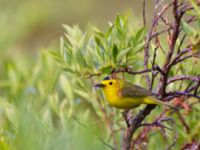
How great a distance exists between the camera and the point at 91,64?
1.91 meters

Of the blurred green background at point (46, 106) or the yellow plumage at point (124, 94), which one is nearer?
the blurred green background at point (46, 106)

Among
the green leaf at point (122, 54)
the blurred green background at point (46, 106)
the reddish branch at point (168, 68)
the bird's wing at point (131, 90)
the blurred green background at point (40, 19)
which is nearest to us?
the blurred green background at point (46, 106)

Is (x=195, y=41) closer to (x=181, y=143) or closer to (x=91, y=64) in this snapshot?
(x=91, y=64)

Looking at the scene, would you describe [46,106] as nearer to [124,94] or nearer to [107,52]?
[124,94]

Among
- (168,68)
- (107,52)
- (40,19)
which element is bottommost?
(168,68)

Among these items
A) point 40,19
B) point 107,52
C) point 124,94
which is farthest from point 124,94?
point 40,19

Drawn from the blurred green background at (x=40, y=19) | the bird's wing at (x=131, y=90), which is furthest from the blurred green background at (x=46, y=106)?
the bird's wing at (x=131, y=90)

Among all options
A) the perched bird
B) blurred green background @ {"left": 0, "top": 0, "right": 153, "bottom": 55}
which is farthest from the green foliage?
blurred green background @ {"left": 0, "top": 0, "right": 153, "bottom": 55}

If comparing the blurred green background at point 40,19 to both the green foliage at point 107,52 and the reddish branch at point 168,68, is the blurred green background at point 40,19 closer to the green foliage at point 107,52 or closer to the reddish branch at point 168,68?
the green foliage at point 107,52

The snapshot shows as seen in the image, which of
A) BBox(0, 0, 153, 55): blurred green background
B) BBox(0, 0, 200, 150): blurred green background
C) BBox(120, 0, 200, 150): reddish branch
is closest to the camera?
BBox(0, 0, 200, 150): blurred green background

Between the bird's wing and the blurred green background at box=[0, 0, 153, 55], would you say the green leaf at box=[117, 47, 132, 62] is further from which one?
the blurred green background at box=[0, 0, 153, 55]

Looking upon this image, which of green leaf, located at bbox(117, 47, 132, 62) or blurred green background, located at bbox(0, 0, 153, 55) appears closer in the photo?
green leaf, located at bbox(117, 47, 132, 62)

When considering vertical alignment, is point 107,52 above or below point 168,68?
above

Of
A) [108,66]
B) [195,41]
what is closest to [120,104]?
[108,66]
